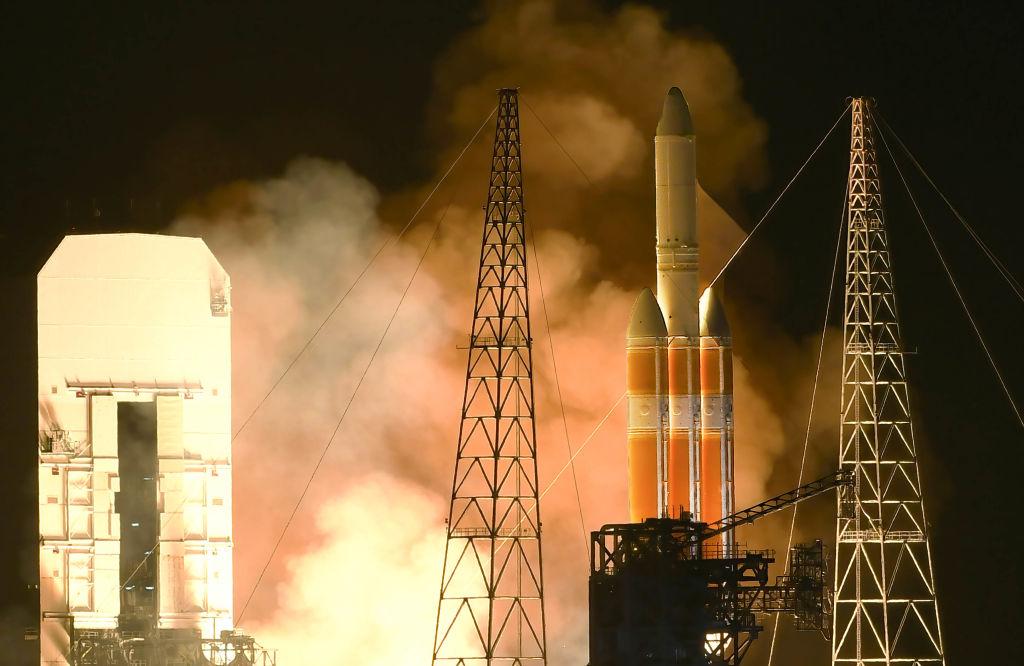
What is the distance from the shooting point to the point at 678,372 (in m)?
42.7

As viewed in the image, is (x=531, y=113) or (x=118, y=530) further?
(x=531, y=113)

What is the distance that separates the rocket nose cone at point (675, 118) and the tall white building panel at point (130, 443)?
27.9 feet

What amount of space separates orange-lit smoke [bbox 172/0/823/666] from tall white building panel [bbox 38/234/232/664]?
2940mm

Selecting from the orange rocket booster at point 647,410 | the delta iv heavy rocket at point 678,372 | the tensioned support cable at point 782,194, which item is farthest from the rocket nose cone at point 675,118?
the tensioned support cable at point 782,194

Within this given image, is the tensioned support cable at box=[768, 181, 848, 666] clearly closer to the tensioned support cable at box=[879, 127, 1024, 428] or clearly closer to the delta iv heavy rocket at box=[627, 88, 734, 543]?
the tensioned support cable at box=[879, 127, 1024, 428]

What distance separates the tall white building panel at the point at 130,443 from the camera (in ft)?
133

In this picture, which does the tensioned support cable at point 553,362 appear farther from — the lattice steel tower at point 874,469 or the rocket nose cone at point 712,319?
the lattice steel tower at point 874,469

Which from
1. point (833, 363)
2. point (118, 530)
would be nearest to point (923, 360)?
point (833, 363)

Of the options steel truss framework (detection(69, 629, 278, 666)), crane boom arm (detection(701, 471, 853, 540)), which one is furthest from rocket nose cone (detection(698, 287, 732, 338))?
steel truss framework (detection(69, 629, 278, 666))

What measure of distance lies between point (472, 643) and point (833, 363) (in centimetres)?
983

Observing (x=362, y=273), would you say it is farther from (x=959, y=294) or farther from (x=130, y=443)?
(x=959, y=294)

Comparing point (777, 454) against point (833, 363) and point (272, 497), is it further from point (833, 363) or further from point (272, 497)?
point (272, 497)

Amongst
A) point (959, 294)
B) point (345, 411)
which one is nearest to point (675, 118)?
point (959, 294)

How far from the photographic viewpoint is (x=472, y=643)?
44.4 meters
